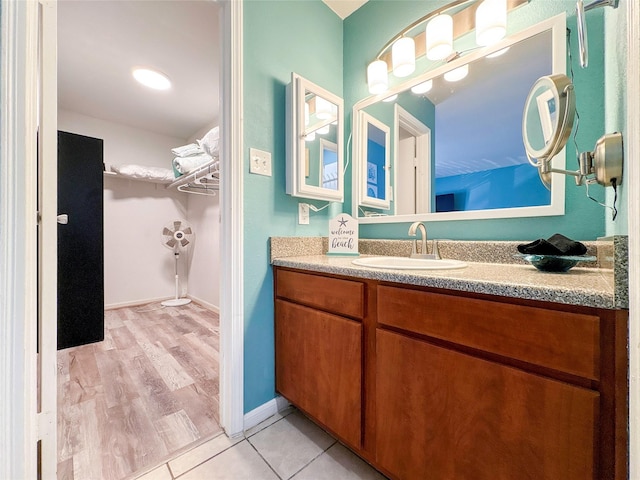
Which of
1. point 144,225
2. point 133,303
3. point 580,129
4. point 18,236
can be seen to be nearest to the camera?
point 18,236

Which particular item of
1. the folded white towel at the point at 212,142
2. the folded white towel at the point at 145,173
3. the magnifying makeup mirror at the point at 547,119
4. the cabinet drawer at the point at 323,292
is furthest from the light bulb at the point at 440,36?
the folded white towel at the point at 145,173

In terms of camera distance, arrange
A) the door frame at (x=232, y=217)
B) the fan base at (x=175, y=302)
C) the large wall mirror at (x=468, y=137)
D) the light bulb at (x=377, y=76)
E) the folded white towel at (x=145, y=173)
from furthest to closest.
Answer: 1. the fan base at (x=175, y=302)
2. the folded white towel at (x=145, y=173)
3. the light bulb at (x=377, y=76)
4. the door frame at (x=232, y=217)
5. the large wall mirror at (x=468, y=137)

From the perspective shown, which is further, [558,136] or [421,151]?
[421,151]

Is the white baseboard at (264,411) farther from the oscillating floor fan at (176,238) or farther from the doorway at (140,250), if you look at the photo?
the oscillating floor fan at (176,238)

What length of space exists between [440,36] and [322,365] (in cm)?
161

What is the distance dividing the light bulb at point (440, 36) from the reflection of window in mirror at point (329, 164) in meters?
0.67

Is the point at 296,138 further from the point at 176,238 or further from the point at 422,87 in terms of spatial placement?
the point at 176,238

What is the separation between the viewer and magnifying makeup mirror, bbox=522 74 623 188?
547 mm

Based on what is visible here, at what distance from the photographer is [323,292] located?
3.44 ft

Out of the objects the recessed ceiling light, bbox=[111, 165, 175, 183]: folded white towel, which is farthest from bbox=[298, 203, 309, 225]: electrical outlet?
bbox=[111, 165, 175, 183]: folded white towel

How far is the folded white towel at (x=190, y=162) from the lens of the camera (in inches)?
103

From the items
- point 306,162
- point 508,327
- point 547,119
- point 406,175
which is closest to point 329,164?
point 306,162

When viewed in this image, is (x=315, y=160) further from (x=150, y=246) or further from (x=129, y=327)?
(x=150, y=246)

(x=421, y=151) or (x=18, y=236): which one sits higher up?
(x=421, y=151)
